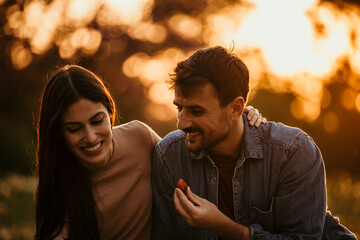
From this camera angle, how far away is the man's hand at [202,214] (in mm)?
3234

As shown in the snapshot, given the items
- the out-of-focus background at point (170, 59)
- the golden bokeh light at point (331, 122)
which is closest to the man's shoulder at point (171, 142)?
the out-of-focus background at point (170, 59)

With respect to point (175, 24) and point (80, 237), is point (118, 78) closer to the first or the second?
point (175, 24)

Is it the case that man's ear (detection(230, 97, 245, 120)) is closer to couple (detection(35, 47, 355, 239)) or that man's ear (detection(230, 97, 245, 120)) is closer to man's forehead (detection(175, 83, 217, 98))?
couple (detection(35, 47, 355, 239))

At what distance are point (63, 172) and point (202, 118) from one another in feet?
4.43

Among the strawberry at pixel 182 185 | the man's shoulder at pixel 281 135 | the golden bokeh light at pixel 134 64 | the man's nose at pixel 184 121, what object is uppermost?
the golden bokeh light at pixel 134 64

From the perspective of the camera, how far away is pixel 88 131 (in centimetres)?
344

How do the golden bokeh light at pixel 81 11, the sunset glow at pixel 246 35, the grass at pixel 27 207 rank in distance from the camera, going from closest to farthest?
the grass at pixel 27 207 → the sunset glow at pixel 246 35 → the golden bokeh light at pixel 81 11

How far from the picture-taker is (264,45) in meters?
15.0

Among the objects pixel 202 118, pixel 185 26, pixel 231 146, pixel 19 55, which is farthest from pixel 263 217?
pixel 185 26

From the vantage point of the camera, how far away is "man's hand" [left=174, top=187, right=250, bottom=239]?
3234 millimetres

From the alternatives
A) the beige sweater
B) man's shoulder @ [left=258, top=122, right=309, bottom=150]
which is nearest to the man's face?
man's shoulder @ [left=258, top=122, right=309, bottom=150]

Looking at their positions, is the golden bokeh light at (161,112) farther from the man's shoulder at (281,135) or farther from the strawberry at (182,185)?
the strawberry at (182,185)

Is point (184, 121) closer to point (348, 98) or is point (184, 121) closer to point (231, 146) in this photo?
point (231, 146)

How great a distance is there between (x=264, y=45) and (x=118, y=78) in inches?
270
